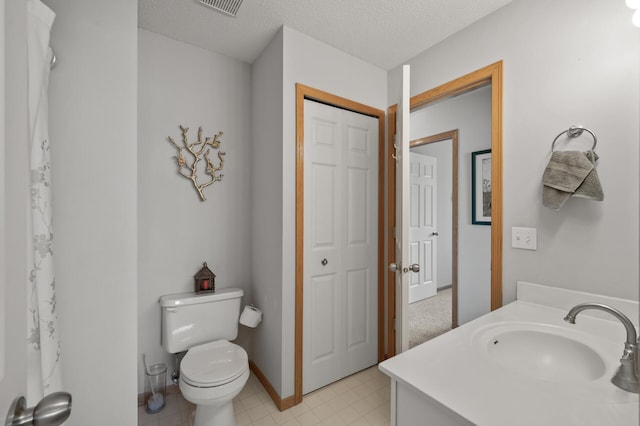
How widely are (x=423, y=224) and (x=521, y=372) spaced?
103 inches

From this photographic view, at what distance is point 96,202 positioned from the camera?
1.07m

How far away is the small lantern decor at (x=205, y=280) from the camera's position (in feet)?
6.48

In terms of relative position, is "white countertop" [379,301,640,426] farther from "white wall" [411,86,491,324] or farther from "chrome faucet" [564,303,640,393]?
"white wall" [411,86,491,324]

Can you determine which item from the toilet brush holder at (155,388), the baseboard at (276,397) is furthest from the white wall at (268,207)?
the toilet brush holder at (155,388)

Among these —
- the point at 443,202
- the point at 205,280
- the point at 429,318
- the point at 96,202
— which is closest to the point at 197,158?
the point at 205,280

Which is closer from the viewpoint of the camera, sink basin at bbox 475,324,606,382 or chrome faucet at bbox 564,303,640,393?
chrome faucet at bbox 564,303,640,393

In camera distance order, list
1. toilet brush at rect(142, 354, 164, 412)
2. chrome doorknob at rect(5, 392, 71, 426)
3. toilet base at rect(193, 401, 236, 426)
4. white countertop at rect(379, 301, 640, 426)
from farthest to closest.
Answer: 1. toilet brush at rect(142, 354, 164, 412)
2. toilet base at rect(193, 401, 236, 426)
3. white countertop at rect(379, 301, 640, 426)
4. chrome doorknob at rect(5, 392, 71, 426)

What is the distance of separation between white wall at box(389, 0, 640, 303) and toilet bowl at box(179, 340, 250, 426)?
1.55 metres

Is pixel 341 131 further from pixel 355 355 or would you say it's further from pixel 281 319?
pixel 355 355

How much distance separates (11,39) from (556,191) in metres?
1.77

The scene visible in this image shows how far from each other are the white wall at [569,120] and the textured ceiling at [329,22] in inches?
8.5

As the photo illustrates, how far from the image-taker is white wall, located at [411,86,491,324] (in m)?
2.63

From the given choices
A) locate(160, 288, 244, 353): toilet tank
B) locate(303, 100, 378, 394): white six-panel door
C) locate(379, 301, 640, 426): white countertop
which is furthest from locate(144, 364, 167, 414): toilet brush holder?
locate(379, 301, 640, 426): white countertop

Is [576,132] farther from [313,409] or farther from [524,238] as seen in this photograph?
[313,409]
